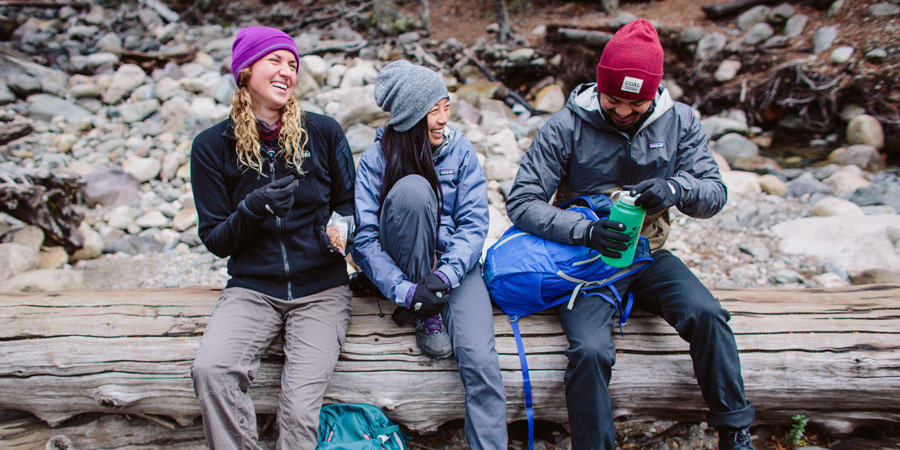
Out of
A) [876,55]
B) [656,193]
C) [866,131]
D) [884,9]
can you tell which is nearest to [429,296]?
[656,193]

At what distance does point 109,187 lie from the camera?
6230 mm

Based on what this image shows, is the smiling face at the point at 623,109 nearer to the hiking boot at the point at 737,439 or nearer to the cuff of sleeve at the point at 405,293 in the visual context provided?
the cuff of sleeve at the point at 405,293

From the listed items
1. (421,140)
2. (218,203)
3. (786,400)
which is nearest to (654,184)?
(421,140)

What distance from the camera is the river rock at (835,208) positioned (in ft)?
17.0

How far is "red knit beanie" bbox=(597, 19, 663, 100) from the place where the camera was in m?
2.52

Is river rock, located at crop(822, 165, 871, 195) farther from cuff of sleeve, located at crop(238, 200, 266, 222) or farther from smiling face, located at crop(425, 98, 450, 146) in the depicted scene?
cuff of sleeve, located at crop(238, 200, 266, 222)

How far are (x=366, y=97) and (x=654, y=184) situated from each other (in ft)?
16.6

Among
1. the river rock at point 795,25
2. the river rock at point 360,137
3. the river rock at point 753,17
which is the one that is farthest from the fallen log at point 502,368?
the river rock at point 753,17

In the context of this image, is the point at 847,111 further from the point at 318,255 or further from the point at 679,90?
the point at 318,255

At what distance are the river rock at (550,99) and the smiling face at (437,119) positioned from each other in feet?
20.9

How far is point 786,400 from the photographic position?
2.80 meters

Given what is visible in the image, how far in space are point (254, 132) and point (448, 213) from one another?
1101mm

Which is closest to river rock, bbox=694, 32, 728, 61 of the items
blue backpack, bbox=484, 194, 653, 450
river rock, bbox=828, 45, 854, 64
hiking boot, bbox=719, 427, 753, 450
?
river rock, bbox=828, 45, 854, 64

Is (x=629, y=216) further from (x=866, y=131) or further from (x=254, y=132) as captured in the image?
(x=866, y=131)
